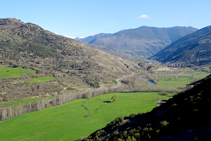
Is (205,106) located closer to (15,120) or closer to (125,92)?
(15,120)

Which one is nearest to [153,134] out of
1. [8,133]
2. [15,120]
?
[8,133]

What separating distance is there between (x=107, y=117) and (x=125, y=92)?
84.1m

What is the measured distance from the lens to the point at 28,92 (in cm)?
14625

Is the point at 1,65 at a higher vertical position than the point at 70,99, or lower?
higher

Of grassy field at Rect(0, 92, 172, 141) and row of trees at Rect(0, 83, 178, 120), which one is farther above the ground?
row of trees at Rect(0, 83, 178, 120)

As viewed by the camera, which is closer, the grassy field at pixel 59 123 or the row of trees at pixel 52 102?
the grassy field at pixel 59 123

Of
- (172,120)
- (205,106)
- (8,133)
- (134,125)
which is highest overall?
(205,106)

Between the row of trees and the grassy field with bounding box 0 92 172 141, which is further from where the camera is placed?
the row of trees

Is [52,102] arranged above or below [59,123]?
above

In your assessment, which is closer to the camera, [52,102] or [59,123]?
[59,123]

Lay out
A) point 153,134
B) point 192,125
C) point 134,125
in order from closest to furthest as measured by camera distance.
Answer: point 192,125 → point 153,134 → point 134,125

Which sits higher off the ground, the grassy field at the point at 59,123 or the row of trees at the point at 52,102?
the row of trees at the point at 52,102

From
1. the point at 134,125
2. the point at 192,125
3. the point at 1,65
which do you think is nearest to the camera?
the point at 192,125

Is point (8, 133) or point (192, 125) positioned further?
point (8, 133)
